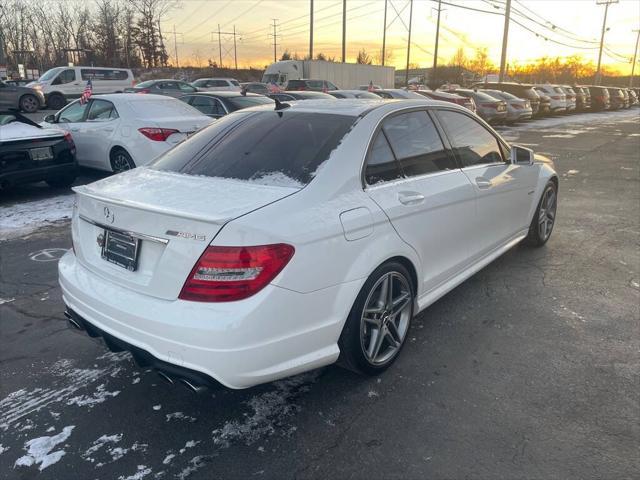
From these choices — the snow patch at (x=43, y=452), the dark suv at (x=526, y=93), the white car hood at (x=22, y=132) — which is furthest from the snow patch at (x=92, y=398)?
the dark suv at (x=526, y=93)

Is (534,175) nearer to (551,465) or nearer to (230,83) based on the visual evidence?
(551,465)

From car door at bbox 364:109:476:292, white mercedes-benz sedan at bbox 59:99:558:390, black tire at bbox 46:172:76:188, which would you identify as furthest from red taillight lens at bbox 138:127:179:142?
car door at bbox 364:109:476:292

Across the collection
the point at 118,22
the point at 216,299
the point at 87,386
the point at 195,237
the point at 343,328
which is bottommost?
the point at 87,386

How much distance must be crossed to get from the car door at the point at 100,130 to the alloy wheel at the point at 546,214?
20.5ft

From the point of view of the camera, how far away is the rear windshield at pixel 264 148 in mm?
2828

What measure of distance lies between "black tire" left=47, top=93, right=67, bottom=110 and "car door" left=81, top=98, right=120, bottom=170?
20.0 meters

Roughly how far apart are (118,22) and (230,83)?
48588 millimetres

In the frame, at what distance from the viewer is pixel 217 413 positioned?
2748mm

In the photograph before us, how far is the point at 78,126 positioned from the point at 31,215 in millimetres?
2429

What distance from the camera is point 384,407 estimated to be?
2783 mm

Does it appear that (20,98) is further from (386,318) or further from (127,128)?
(386,318)

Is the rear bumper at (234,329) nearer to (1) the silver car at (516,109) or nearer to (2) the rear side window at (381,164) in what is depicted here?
(2) the rear side window at (381,164)

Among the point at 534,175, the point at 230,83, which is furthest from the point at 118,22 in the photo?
the point at 534,175

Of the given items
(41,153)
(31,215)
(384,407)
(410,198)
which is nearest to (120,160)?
(41,153)
